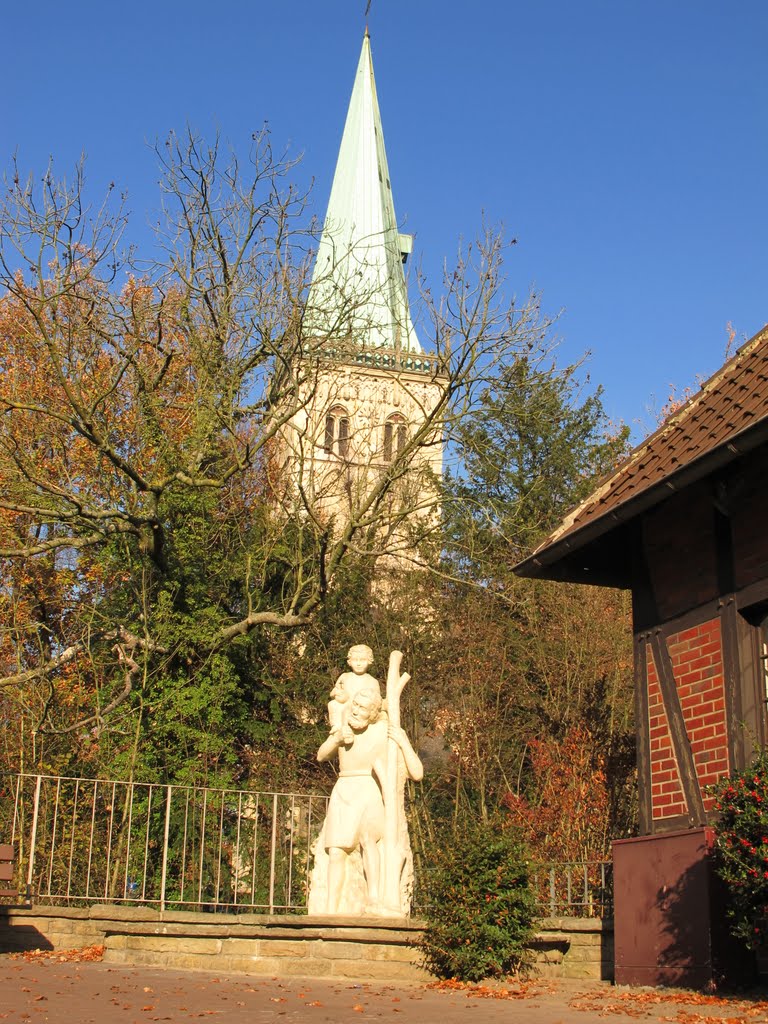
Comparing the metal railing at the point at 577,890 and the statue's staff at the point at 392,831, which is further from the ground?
the statue's staff at the point at 392,831

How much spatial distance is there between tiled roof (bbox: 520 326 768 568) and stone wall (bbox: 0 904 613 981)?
358 centimetres

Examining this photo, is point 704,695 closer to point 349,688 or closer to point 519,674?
point 349,688

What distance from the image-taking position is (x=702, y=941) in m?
8.12

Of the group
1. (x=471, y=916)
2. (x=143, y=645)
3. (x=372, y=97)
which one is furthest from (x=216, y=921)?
(x=372, y=97)

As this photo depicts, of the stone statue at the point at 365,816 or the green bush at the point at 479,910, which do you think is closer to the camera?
the green bush at the point at 479,910

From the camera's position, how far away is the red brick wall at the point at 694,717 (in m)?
8.67

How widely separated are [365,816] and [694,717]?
344cm

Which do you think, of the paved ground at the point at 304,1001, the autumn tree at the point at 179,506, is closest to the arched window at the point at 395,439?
the autumn tree at the point at 179,506

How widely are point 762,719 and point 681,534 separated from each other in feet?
5.54

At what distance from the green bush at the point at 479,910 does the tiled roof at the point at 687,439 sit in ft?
8.44

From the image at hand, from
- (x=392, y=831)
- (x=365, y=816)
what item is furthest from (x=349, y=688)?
(x=392, y=831)

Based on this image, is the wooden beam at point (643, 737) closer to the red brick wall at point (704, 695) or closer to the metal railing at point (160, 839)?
the red brick wall at point (704, 695)

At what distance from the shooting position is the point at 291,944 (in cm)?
1001

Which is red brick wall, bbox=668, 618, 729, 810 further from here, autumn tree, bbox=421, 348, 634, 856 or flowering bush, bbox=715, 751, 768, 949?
autumn tree, bbox=421, 348, 634, 856
